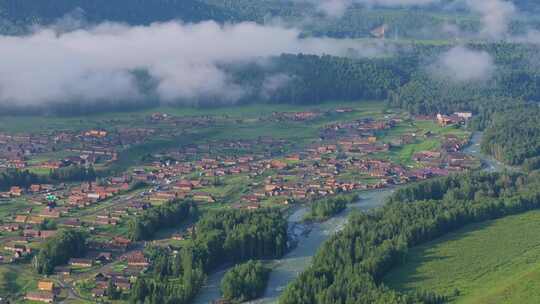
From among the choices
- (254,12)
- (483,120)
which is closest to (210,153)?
(483,120)

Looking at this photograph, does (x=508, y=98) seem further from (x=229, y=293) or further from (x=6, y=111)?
(x=229, y=293)

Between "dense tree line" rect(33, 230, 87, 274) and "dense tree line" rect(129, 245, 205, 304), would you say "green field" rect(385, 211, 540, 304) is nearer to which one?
"dense tree line" rect(129, 245, 205, 304)

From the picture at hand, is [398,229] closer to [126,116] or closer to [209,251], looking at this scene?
[209,251]

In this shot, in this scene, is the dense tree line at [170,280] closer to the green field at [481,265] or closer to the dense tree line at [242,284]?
the dense tree line at [242,284]

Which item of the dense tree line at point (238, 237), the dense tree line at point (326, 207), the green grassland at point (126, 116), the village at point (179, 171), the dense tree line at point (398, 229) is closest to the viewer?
the dense tree line at point (398, 229)

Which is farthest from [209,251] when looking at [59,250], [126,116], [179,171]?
[126,116]

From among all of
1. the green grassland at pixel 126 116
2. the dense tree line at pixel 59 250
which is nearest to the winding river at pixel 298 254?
the dense tree line at pixel 59 250
